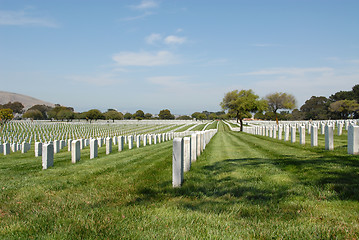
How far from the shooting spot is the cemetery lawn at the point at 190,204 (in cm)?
322

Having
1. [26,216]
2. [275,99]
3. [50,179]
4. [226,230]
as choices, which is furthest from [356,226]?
[275,99]

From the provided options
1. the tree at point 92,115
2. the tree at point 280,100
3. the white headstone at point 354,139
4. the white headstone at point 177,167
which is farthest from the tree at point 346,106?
the tree at point 92,115

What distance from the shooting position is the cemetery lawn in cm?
322

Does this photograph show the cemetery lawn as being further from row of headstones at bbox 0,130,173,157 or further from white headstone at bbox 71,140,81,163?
row of headstones at bbox 0,130,173,157

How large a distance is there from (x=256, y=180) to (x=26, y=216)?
15.0 feet

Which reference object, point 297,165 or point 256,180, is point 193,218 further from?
point 297,165

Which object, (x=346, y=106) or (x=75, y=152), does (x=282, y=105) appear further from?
(x=75, y=152)

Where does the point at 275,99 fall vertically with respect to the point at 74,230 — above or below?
above

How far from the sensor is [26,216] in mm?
3883

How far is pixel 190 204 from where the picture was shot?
434 centimetres

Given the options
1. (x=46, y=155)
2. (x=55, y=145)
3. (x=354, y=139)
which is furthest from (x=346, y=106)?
(x=46, y=155)

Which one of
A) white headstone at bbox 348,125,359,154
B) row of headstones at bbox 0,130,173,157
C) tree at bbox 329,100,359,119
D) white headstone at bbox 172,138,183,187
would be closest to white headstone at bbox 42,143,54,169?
white headstone at bbox 172,138,183,187

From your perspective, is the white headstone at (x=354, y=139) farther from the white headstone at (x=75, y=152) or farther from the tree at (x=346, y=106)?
the tree at (x=346, y=106)

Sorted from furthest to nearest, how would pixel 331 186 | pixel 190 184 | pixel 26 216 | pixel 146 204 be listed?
1. pixel 190 184
2. pixel 331 186
3. pixel 146 204
4. pixel 26 216
